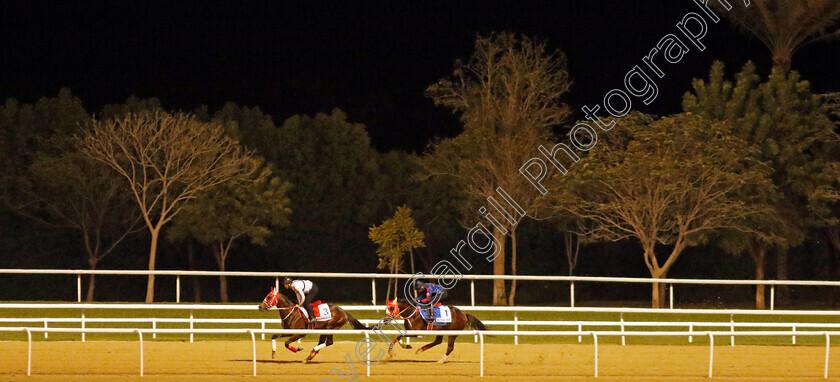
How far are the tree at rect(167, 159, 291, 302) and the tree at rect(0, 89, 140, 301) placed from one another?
3.00 metres

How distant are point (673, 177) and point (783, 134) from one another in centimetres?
397

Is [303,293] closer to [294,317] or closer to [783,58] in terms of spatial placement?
[294,317]

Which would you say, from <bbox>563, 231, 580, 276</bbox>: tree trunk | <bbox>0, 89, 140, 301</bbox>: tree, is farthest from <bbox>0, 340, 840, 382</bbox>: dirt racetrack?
<bbox>563, 231, 580, 276</bbox>: tree trunk

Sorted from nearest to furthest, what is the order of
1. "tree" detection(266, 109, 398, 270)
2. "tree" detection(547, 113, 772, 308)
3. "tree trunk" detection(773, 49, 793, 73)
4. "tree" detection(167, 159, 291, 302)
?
"tree" detection(547, 113, 772, 308) < "tree trunk" detection(773, 49, 793, 73) < "tree" detection(167, 159, 291, 302) < "tree" detection(266, 109, 398, 270)

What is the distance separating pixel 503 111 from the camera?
2969cm

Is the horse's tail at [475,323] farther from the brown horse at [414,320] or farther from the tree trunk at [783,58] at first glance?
the tree trunk at [783,58]

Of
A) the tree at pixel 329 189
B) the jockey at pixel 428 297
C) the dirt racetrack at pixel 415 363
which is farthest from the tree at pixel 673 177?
the jockey at pixel 428 297

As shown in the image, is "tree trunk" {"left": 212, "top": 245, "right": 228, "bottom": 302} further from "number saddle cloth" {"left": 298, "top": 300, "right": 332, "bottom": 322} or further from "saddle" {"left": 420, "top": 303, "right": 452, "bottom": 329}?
"saddle" {"left": 420, "top": 303, "right": 452, "bottom": 329}

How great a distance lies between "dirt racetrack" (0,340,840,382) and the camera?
37.4ft

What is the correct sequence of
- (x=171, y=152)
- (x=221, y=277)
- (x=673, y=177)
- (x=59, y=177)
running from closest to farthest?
(x=673, y=177) → (x=171, y=152) → (x=59, y=177) → (x=221, y=277)

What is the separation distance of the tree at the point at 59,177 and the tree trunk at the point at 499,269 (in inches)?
480

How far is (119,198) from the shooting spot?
34562 millimetres

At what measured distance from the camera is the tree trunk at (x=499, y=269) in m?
27.6

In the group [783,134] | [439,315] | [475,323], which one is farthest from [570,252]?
[439,315]
